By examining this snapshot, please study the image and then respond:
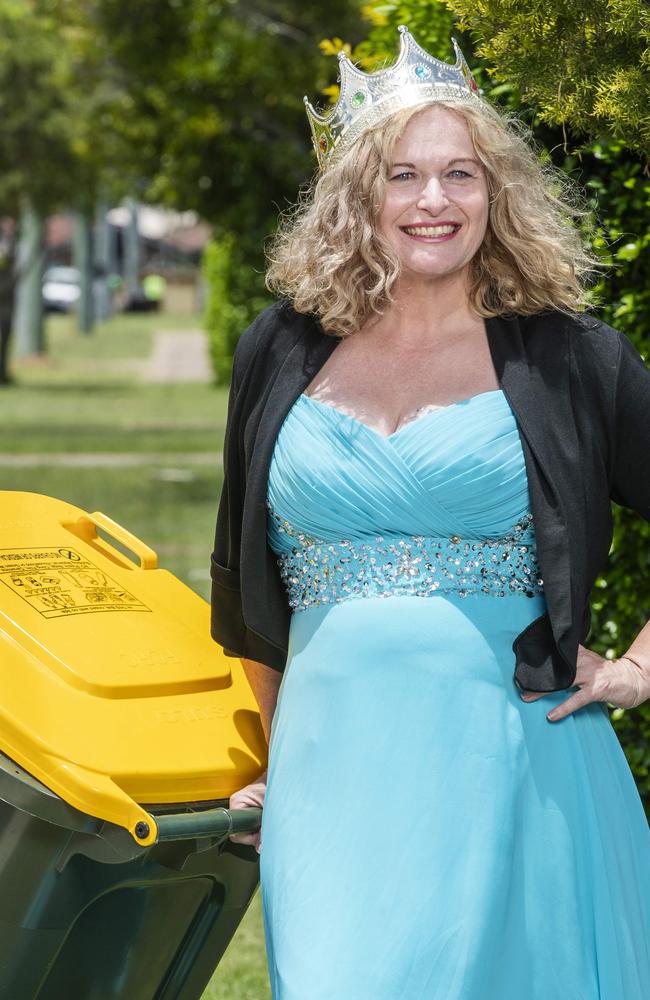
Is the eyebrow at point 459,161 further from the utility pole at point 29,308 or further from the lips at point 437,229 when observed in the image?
the utility pole at point 29,308

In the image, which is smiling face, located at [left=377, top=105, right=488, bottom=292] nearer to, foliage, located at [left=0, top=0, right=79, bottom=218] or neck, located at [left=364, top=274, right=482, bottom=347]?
neck, located at [left=364, top=274, right=482, bottom=347]

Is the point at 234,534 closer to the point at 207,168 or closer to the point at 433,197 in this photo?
the point at 433,197

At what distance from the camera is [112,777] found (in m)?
2.48

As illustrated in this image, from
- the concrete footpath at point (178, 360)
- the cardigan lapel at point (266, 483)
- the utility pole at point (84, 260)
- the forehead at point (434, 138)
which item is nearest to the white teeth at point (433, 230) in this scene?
the forehead at point (434, 138)

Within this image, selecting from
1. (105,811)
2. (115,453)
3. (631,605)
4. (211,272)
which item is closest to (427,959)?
(105,811)

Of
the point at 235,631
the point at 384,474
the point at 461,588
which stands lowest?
the point at 235,631

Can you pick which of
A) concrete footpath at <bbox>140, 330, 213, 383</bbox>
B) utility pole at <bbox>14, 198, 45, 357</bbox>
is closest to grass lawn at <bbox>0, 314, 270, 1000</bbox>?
concrete footpath at <bbox>140, 330, 213, 383</bbox>

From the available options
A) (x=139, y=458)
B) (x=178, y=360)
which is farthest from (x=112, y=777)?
(x=178, y=360)

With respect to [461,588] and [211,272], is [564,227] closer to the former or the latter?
[461,588]

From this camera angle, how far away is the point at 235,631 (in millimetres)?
2734

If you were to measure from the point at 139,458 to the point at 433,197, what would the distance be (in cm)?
1253

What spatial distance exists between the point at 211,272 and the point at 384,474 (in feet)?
78.8

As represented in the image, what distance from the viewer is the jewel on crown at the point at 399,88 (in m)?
2.51

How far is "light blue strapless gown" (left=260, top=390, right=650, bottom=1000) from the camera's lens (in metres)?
2.31
